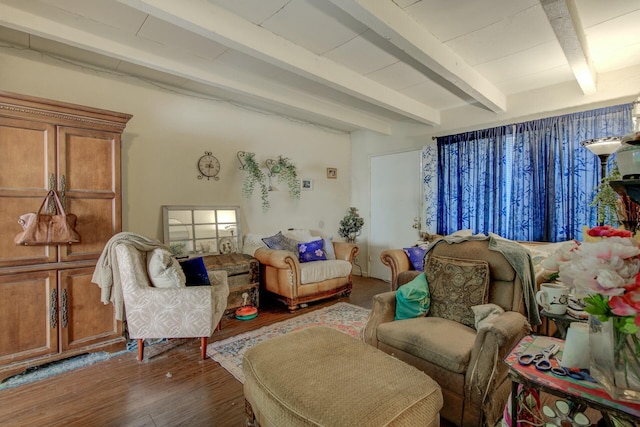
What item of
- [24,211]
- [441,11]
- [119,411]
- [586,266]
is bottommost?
[119,411]

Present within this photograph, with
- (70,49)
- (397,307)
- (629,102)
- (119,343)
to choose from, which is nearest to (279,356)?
(397,307)

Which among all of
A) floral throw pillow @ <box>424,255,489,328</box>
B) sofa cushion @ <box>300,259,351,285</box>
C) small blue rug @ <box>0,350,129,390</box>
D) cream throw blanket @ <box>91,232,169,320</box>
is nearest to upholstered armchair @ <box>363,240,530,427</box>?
floral throw pillow @ <box>424,255,489,328</box>

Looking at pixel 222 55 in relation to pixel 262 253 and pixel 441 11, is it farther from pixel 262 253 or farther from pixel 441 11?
pixel 262 253

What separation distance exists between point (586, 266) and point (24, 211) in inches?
127

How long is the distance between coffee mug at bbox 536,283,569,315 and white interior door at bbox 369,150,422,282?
3425mm

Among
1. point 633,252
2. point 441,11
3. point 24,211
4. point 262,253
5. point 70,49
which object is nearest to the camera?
point 633,252

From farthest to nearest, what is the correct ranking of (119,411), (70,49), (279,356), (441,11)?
(70,49), (441,11), (119,411), (279,356)

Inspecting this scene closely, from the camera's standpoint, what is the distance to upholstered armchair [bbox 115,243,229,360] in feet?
7.77

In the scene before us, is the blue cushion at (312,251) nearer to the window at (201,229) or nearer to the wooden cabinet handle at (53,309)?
the window at (201,229)

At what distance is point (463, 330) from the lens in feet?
6.35

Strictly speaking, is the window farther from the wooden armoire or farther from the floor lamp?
the floor lamp

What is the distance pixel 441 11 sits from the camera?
7.07 ft

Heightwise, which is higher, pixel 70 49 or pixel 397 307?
pixel 70 49

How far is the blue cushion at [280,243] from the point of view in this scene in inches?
157
